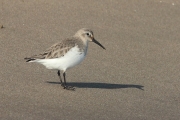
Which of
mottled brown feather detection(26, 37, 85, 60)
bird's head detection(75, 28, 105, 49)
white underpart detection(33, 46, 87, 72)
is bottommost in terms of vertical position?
white underpart detection(33, 46, 87, 72)

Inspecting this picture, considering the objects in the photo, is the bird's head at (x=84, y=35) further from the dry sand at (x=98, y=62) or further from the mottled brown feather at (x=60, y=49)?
the dry sand at (x=98, y=62)

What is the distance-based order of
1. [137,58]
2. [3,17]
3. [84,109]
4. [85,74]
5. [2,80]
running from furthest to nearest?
1. [3,17]
2. [137,58]
3. [85,74]
4. [2,80]
5. [84,109]

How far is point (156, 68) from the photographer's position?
11.0m

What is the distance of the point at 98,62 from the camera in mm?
11031

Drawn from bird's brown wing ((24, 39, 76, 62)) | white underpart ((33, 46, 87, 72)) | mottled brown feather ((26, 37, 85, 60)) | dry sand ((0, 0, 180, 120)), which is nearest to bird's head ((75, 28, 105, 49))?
mottled brown feather ((26, 37, 85, 60))

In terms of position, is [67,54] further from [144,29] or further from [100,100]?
[144,29]

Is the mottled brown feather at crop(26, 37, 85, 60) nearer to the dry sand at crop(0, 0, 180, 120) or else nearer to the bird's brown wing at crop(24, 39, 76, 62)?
the bird's brown wing at crop(24, 39, 76, 62)

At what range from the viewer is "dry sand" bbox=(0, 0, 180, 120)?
8.58 meters

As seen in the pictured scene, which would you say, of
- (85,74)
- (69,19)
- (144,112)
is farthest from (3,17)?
(144,112)

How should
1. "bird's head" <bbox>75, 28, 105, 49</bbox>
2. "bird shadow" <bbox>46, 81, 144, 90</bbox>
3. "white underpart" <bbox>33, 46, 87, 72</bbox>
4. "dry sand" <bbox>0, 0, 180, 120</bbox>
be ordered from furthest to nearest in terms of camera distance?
"bird's head" <bbox>75, 28, 105, 49</bbox>
"bird shadow" <bbox>46, 81, 144, 90</bbox>
"white underpart" <bbox>33, 46, 87, 72</bbox>
"dry sand" <bbox>0, 0, 180, 120</bbox>

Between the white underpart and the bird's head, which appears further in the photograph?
the bird's head

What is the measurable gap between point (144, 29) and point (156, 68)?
7.67ft

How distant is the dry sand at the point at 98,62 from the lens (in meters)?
8.58

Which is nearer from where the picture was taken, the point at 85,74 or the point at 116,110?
the point at 116,110
